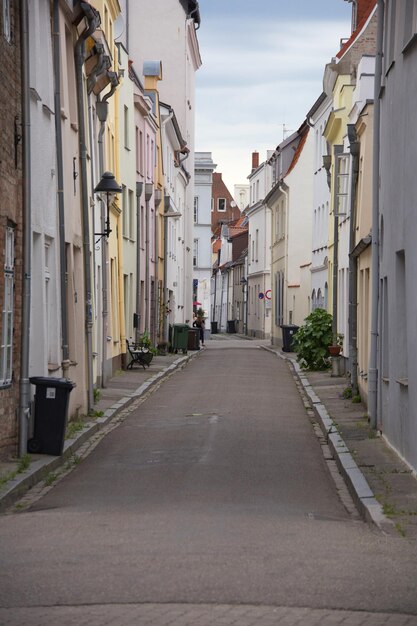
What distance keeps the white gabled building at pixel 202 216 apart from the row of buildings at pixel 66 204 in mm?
46520

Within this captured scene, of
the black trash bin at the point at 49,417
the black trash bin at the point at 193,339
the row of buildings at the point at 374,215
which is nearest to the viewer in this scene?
the row of buildings at the point at 374,215

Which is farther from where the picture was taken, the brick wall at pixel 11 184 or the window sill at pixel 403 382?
the window sill at pixel 403 382

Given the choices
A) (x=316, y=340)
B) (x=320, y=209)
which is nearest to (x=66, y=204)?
(x=316, y=340)

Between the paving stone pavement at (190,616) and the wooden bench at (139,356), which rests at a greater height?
the wooden bench at (139,356)

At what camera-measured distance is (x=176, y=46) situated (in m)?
57.4

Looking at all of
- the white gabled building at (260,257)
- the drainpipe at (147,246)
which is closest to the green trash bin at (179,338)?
the drainpipe at (147,246)

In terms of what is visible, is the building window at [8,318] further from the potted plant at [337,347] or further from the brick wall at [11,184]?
the potted plant at [337,347]

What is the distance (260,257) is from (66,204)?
5716 centimetres

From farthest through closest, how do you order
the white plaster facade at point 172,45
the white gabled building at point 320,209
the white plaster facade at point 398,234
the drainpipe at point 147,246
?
the white plaster facade at point 172,45 < the white gabled building at point 320,209 < the drainpipe at point 147,246 < the white plaster facade at point 398,234

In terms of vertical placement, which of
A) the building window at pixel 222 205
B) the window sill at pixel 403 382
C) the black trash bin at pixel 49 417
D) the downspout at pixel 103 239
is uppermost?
the building window at pixel 222 205

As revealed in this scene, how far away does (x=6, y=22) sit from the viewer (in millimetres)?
14016

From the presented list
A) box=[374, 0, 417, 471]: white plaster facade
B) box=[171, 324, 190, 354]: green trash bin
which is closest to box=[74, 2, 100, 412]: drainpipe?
box=[374, 0, 417, 471]: white plaster facade

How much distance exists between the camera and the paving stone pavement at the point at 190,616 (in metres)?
6.64

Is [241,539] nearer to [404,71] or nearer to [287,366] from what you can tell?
[404,71]
